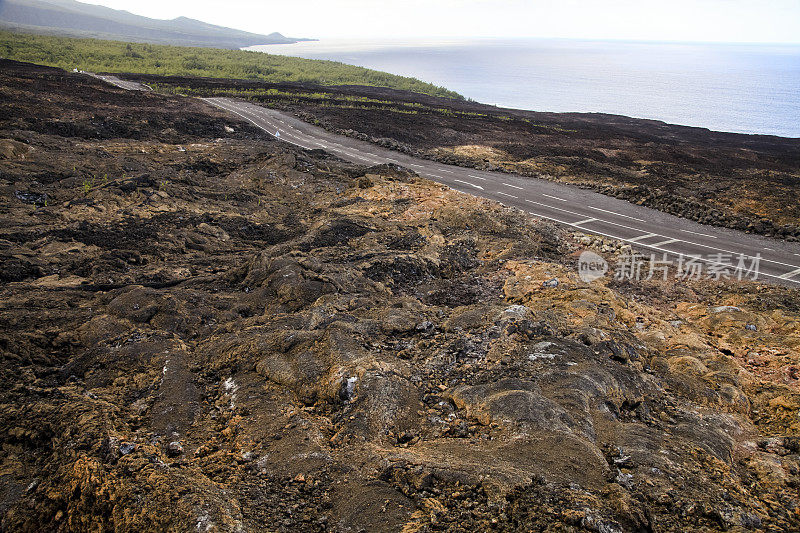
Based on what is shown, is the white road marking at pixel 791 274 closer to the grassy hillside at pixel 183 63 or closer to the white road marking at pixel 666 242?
the white road marking at pixel 666 242

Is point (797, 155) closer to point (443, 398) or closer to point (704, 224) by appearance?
point (704, 224)

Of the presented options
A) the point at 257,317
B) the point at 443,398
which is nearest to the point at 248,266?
the point at 257,317

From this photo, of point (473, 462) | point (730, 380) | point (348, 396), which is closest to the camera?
point (473, 462)

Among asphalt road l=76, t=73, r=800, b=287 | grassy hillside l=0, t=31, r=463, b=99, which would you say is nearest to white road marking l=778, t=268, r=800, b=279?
asphalt road l=76, t=73, r=800, b=287

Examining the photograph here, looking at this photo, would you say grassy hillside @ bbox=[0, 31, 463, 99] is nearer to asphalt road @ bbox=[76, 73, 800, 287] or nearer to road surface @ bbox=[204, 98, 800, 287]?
road surface @ bbox=[204, 98, 800, 287]

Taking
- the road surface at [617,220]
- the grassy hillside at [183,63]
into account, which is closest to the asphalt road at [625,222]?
the road surface at [617,220]

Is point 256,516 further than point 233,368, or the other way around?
point 233,368

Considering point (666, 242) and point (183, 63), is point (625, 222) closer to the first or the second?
point (666, 242)
